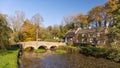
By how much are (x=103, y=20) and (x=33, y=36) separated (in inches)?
1141

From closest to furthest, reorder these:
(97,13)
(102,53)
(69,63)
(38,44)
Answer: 1. (69,63)
2. (102,53)
3. (38,44)
4. (97,13)

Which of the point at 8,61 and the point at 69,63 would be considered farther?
the point at 69,63

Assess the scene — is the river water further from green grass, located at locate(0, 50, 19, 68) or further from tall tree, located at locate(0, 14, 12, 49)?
green grass, located at locate(0, 50, 19, 68)

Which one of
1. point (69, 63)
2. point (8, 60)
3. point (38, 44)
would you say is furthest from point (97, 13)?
point (8, 60)

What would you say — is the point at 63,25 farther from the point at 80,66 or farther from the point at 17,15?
the point at 80,66

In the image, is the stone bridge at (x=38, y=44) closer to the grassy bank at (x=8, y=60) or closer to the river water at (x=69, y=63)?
the river water at (x=69, y=63)

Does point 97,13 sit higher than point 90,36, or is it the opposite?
point 97,13

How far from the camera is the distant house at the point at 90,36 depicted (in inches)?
2407

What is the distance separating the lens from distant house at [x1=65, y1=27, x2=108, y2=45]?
6114cm

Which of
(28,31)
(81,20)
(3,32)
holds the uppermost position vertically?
(81,20)

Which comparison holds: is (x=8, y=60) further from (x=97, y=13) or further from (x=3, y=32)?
(x=97, y=13)

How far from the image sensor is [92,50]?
46.1 m

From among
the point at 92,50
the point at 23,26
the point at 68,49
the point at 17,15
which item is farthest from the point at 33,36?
the point at 92,50

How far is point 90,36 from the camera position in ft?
223
